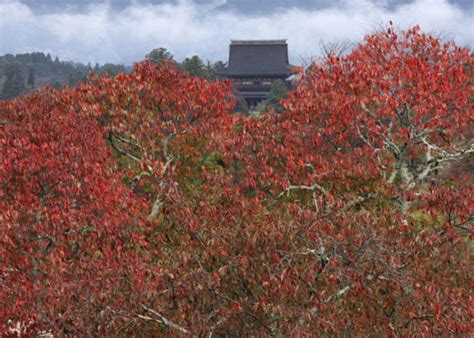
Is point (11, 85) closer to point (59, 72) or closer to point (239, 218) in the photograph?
point (239, 218)

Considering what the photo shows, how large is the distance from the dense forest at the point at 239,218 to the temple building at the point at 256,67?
46146mm

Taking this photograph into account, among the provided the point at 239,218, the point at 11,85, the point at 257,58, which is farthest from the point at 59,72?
the point at 239,218

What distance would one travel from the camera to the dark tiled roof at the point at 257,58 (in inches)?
2376

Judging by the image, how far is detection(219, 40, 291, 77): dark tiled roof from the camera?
60.3 meters

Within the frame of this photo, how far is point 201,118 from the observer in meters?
13.8

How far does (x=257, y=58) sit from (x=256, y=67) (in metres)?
2.69

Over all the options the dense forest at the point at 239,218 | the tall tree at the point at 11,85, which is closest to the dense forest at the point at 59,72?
the tall tree at the point at 11,85

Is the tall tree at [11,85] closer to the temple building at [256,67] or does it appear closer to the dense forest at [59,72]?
the dense forest at [59,72]

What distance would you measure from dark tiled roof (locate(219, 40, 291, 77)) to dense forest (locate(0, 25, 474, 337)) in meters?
47.0

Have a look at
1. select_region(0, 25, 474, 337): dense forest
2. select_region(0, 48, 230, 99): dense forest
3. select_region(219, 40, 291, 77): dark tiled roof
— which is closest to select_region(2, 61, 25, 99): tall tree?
select_region(0, 48, 230, 99): dense forest

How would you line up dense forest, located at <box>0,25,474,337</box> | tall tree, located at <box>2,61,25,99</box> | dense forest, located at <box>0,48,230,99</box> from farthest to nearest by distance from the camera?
tall tree, located at <box>2,61,25,99</box> → dense forest, located at <box>0,48,230,99</box> → dense forest, located at <box>0,25,474,337</box>

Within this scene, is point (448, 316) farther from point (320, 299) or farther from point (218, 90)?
point (218, 90)

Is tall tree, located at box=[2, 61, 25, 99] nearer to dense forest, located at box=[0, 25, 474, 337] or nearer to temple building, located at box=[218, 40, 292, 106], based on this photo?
temple building, located at box=[218, 40, 292, 106]

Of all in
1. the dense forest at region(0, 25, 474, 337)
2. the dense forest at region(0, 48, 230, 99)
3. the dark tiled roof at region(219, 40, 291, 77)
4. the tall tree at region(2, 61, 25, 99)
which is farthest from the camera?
the tall tree at region(2, 61, 25, 99)
